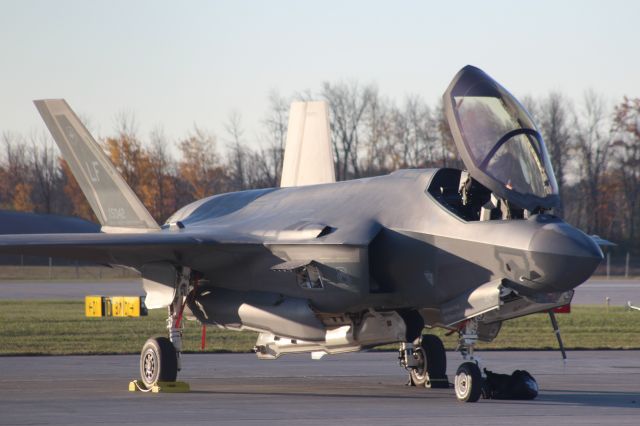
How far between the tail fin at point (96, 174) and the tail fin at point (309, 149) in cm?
314

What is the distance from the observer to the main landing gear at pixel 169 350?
1664cm

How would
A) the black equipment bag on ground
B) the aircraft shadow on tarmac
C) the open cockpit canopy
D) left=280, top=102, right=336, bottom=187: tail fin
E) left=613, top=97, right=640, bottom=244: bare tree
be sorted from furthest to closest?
left=613, top=97, right=640, bottom=244: bare tree < left=280, top=102, right=336, bottom=187: tail fin < the black equipment bag on ground < the aircraft shadow on tarmac < the open cockpit canopy

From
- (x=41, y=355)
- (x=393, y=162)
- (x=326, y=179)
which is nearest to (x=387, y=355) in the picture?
(x=326, y=179)

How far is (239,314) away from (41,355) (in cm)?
696

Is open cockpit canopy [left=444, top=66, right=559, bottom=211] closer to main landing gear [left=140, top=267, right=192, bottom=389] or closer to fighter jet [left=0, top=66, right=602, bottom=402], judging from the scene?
fighter jet [left=0, top=66, right=602, bottom=402]

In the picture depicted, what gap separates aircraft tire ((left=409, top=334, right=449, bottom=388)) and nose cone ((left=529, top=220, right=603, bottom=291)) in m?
3.92

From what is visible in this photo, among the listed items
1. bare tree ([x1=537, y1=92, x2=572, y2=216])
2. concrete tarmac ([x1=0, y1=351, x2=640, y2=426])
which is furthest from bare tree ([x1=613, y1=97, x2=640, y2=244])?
concrete tarmac ([x1=0, y1=351, x2=640, y2=426])

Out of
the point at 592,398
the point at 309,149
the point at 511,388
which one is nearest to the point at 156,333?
the point at 309,149

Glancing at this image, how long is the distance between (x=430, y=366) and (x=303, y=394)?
2175 millimetres

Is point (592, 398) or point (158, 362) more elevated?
point (158, 362)

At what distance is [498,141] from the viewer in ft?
46.4

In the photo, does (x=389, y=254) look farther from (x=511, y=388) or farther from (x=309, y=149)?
(x=309, y=149)

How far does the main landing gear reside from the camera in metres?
16.6

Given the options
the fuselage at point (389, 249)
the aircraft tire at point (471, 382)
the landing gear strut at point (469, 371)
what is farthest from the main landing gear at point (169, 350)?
the aircraft tire at point (471, 382)
